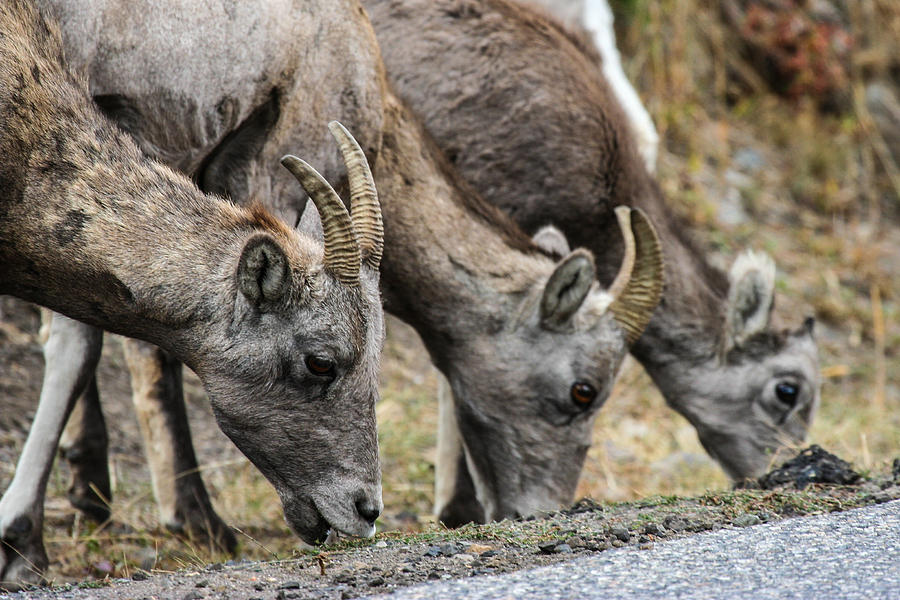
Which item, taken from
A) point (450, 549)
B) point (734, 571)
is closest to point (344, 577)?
point (450, 549)

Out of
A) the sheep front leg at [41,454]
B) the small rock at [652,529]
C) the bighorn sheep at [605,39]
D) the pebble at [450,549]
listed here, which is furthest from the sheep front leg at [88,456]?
the bighorn sheep at [605,39]

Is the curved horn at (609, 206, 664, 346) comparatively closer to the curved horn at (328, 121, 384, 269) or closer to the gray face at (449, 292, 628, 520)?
the gray face at (449, 292, 628, 520)

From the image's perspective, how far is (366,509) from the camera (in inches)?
192

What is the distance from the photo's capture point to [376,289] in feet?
16.4

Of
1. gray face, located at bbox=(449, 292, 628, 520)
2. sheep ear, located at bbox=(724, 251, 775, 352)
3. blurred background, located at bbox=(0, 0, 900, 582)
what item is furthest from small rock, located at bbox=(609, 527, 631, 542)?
sheep ear, located at bbox=(724, 251, 775, 352)

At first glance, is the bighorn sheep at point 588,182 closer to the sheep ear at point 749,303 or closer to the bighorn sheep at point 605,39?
the sheep ear at point 749,303

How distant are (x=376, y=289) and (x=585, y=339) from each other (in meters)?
2.12

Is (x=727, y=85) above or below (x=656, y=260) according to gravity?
below

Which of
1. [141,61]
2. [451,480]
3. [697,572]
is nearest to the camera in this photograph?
[697,572]

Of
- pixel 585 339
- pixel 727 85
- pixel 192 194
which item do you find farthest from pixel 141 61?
pixel 727 85

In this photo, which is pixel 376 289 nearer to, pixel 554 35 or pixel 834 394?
pixel 554 35

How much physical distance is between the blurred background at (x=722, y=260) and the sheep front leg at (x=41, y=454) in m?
0.19

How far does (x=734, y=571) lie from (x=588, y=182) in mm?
4508

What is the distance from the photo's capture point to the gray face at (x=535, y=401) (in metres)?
6.72
